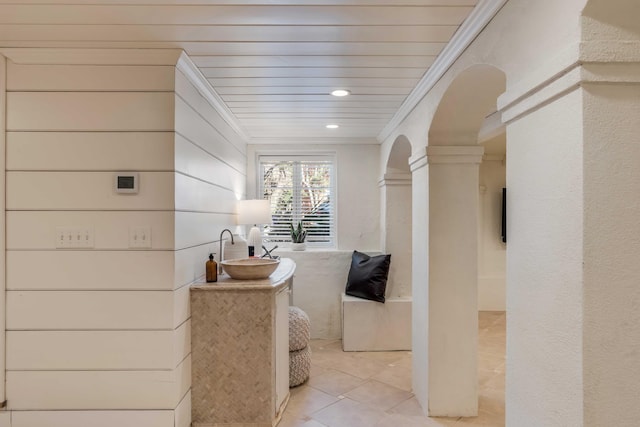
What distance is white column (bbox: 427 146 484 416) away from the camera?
2506 millimetres

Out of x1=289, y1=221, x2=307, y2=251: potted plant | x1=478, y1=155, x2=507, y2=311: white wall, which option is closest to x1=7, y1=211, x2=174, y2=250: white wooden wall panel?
x1=289, y1=221, x2=307, y2=251: potted plant

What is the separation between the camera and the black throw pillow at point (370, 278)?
12.6 feet

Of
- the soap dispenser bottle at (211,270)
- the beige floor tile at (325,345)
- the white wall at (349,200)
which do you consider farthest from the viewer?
the white wall at (349,200)

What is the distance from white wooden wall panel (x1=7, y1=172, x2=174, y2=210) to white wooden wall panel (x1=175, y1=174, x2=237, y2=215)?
84 mm

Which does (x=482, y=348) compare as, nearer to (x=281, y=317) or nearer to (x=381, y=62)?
(x=281, y=317)

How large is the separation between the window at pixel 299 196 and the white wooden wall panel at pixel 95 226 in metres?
2.51

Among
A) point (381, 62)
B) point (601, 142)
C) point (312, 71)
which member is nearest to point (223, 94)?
point (312, 71)

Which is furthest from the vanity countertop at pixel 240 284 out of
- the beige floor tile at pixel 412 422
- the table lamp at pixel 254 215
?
the beige floor tile at pixel 412 422

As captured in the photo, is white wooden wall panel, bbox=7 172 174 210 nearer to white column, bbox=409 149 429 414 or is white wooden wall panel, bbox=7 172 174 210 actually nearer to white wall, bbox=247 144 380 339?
white column, bbox=409 149 429 414

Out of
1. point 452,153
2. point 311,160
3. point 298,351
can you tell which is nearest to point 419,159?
point 452,153

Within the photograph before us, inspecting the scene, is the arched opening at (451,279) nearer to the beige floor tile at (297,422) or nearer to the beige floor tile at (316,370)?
the beige floor tile at (297,422)

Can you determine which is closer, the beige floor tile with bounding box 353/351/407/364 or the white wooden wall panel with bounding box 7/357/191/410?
the white wooden wall panel with bounding box 7/357/191/410

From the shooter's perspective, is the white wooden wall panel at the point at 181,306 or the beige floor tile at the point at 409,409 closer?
the white wooden wall panel at the point at 181,306

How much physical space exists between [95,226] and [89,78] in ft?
2.72
